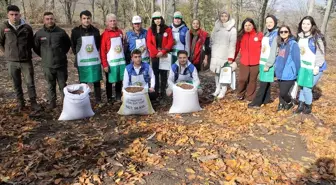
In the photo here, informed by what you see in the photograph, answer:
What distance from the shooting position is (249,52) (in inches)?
245

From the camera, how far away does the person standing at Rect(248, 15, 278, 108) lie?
18.6 ft

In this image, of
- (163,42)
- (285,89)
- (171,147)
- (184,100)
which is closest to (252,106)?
(285,89)

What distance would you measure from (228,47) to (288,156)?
3035mm

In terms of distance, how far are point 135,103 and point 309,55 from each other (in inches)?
130

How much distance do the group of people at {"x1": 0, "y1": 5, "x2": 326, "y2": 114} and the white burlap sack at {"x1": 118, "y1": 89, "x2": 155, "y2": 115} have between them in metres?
0.39

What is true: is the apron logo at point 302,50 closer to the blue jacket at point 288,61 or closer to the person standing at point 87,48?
the blue jacket at point 288,61

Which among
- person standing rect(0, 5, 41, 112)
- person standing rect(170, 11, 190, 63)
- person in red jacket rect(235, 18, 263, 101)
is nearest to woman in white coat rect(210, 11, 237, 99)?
person in red jacket rect(235, 18, 263, 101)

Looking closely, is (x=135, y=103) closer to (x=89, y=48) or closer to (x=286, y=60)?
(x=89, y=48)

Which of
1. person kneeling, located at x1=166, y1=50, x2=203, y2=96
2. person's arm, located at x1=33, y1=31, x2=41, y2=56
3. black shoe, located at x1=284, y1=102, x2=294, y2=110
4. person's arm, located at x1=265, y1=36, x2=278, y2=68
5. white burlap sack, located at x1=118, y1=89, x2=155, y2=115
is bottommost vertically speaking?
black shoe, located at x1=284, y1=102, x2=294, y2=110

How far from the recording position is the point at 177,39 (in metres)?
6.45

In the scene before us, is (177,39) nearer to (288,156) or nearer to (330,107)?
(288,156)

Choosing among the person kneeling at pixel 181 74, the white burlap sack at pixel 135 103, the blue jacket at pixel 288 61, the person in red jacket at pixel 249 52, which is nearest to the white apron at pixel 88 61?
the white burlap sack at pixel 135 103

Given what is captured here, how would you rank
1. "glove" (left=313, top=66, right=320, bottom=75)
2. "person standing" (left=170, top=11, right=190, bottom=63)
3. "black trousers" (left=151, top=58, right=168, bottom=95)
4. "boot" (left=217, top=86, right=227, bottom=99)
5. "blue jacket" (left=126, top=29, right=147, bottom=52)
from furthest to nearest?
"boot" (left=217, top=86, right=227, bottom=99)
"black trousers" (left=151, top=58, right=168, bottom=95)
"person standing" (left=170, top=11, right=190, bottom=63)
"blue jacket" (left=126, top=29, right=147, bottom=52)
"glove" (left=313, top=66, right=320, bottom=75)

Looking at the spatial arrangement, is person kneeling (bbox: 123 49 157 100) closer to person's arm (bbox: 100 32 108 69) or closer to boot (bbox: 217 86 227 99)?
person's arm (bbox: 100 32 108 69)
